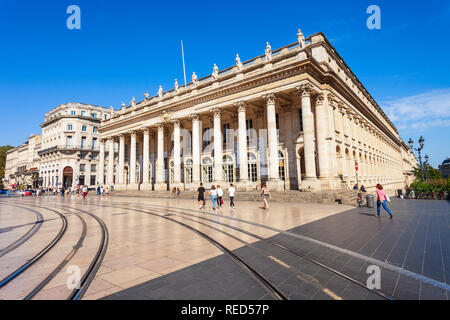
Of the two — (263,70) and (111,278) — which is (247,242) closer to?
(111,278)

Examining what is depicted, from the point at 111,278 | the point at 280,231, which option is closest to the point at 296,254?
the point at 280,231

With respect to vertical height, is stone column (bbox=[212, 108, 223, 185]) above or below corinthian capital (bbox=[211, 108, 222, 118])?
below

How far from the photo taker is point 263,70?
21.6 meters

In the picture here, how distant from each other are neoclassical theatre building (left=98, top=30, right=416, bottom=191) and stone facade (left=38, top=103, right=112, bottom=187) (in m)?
24.7

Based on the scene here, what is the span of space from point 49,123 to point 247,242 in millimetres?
70248

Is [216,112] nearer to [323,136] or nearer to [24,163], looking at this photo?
[323,136]

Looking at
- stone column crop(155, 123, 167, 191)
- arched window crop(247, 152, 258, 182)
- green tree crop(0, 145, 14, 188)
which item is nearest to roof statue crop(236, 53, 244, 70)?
A: arched window crop(247, 152, 258, 182)

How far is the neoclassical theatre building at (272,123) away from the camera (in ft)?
65.8

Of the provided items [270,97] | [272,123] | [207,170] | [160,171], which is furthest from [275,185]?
[160,171]

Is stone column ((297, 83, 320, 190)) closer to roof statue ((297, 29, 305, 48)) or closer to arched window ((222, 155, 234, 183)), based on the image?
roof statue ((297, 29, 305, 48))

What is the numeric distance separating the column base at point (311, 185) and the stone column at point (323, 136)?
115 cm

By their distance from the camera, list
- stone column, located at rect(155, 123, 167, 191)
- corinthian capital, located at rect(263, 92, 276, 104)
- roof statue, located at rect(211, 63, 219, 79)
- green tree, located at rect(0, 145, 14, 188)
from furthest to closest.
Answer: green tree, located at rect(0, 145, 14, 188)
stone column, located at rect(155, 123, 167, 191)
roof statue, located at rect(211, 63, 219, 79)
corinthian capital, located at rect(263, 92, 276, 104)

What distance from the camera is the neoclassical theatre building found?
20.0m

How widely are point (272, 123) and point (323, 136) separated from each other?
15.6 ft
